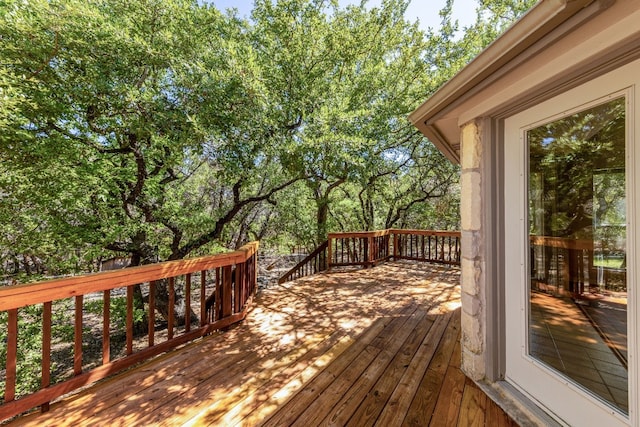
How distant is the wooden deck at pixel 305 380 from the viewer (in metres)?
1.62

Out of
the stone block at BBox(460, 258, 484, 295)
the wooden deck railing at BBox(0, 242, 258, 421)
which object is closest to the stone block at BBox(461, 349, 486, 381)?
the stone block at BBox(460, 258, 484, 295)

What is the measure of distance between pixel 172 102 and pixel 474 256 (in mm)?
5273

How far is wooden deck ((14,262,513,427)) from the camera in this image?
1.62m

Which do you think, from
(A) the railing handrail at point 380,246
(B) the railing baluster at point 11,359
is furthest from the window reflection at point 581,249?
(A) the railing handrail at point 380,246

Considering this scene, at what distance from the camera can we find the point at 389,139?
795cm

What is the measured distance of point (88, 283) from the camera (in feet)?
5.99

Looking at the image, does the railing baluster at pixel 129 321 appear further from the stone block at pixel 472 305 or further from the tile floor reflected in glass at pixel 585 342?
the tile floor reflected in glass at pixel 585 342

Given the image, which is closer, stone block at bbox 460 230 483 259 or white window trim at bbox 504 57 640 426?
white window trim at bbox 504 57 640 426

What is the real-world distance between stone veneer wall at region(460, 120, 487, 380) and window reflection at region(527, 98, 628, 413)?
0.29 meters

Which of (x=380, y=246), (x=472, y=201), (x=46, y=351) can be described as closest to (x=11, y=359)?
(x=46, y=351)

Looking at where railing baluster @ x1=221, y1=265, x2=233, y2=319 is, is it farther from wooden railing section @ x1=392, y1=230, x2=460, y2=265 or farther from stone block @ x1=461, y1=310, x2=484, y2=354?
wooden railing section @ x1=392, y1=230, x2=460, y2=265

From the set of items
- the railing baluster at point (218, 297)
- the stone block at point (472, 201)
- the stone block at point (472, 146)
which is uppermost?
the stone block at point (472, 146)

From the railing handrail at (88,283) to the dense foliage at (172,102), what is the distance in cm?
→ 273

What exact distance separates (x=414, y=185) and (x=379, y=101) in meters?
4.67
